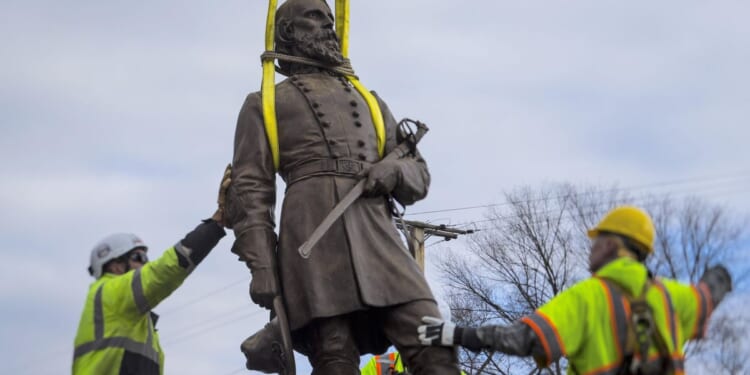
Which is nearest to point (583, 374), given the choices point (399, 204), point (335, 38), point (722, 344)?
point (399, 204)

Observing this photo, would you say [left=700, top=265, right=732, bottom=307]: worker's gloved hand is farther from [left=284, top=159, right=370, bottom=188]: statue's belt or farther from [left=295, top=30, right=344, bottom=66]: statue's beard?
[left=295, top=30, right=344, bottom=66]: statue's beard

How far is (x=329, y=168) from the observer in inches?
342

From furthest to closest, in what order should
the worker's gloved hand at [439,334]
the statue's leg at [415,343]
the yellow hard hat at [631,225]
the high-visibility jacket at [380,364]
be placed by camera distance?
1. the high-visibility jacket at [380,364]
2. the statue's leg at [415,343]
3. the worker's gloved hand at [439,334]
4. the yellow hard hat at [631,225]

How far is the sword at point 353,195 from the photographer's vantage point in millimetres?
8367

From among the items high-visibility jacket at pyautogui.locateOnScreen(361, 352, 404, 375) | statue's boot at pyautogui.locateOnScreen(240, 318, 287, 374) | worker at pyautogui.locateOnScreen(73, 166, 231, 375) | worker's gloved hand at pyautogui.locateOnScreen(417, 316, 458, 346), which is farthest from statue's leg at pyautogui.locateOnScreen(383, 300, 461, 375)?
high-visibility jacket at pyautogui.locateOnScreen(361, 352, 404, 375)

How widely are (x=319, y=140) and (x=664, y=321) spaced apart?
9.95 ft

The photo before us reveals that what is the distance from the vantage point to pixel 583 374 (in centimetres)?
659

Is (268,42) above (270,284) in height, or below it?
above

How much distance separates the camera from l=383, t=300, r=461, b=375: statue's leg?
7.98 meters

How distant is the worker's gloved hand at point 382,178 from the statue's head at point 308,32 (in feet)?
3.36

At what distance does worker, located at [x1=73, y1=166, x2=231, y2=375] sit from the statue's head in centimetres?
184

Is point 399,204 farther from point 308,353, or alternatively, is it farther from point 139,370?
point 139,370

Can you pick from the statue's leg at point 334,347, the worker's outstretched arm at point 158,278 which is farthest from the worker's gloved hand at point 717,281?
the worker's outstretched arm at point 158,278

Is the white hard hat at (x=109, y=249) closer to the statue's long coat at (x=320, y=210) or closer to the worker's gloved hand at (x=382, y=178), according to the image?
the statue's long coat at (x=320, y=210)
